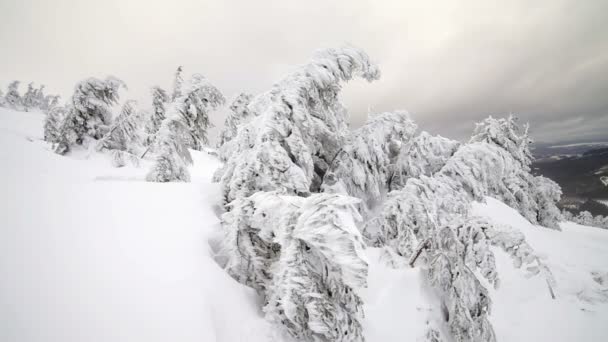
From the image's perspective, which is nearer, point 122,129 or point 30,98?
point 122,129

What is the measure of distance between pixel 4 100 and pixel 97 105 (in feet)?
156

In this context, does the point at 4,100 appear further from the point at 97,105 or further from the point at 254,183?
the point at 254,183

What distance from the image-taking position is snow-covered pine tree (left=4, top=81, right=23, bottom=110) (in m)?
39.5

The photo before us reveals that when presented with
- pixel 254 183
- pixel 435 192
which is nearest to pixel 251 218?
pixel 254 183

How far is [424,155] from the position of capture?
22.0 feet

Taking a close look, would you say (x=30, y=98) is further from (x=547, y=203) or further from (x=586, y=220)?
(x=586, y=220)

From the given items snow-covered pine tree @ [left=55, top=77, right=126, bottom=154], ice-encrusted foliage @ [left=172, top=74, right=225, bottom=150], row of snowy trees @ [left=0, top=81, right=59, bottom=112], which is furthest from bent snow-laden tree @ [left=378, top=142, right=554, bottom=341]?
row of snowy trees @ [left=0, top=81, right=59, bottom=112]

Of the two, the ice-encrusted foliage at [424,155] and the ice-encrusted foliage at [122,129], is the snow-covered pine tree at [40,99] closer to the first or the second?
the ice-encrusted foliage at [122,129]

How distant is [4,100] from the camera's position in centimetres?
3884

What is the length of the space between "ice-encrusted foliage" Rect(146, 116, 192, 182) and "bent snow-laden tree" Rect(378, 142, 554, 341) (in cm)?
774

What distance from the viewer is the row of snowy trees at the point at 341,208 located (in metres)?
3.09

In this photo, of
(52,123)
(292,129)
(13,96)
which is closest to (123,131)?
(52,123)

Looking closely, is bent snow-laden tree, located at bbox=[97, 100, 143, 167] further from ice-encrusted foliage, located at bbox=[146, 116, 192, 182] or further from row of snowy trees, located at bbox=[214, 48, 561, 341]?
row of snowy trees, located at bbox=[214, 48, 561, 341]

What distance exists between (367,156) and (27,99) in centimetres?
6833
